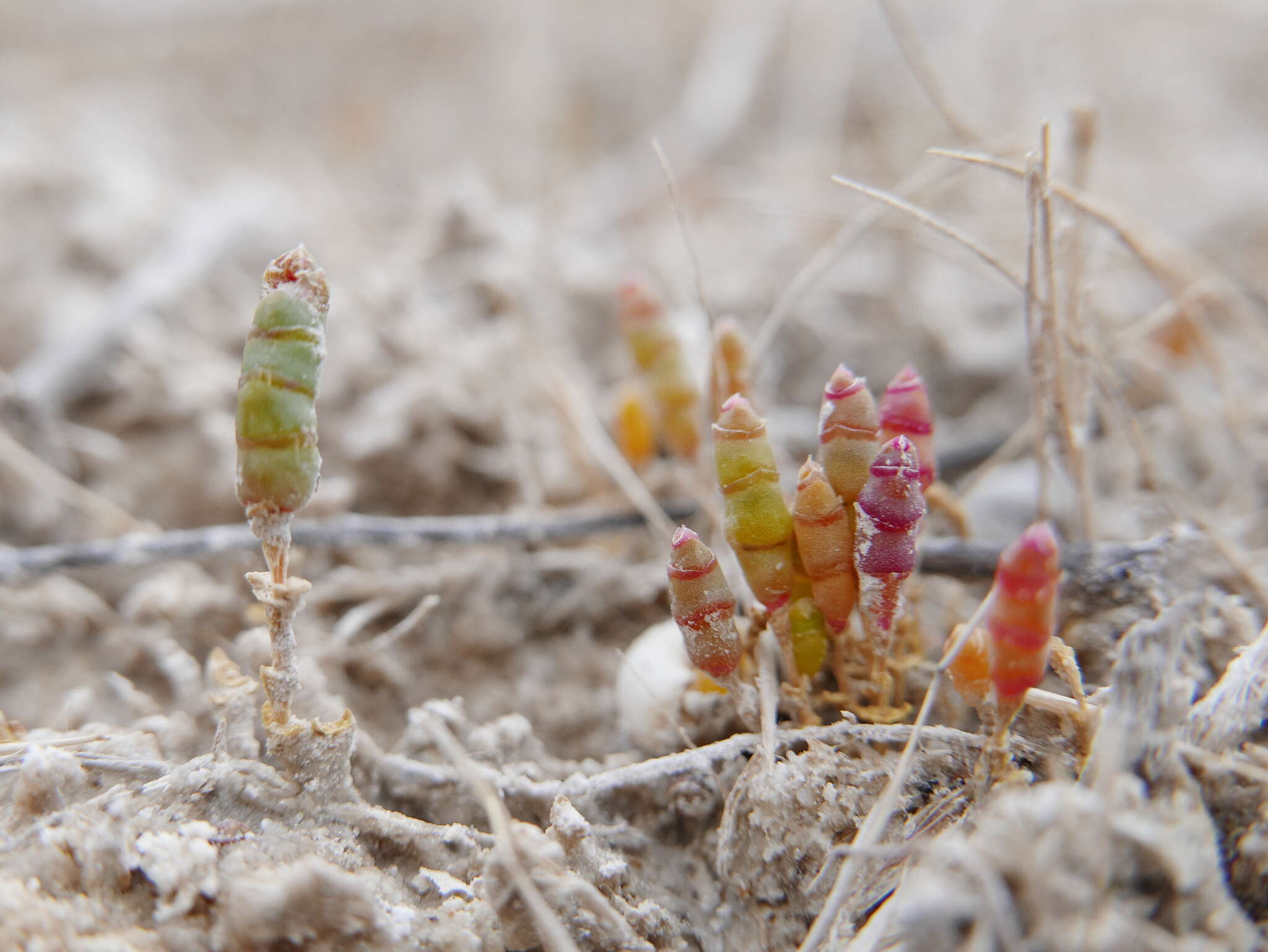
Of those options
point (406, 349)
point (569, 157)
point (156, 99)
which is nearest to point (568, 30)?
point (569, 157)

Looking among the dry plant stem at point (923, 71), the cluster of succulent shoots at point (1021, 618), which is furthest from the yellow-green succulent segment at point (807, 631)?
the dry plant stem at point (923, 71)

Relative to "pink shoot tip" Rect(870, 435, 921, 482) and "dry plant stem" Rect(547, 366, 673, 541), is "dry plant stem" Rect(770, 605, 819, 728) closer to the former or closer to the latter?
"pink shoot tip" Rect(870, 435, 921, 482)

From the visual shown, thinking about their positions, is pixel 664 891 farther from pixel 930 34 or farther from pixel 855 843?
pixel 930 34

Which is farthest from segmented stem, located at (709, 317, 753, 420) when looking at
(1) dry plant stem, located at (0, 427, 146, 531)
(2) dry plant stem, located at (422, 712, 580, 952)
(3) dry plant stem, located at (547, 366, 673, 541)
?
(1) dry plant stem, located at (0, 427, 146, 531)

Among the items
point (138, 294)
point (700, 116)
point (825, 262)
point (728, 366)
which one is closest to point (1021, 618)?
point (728, 366)

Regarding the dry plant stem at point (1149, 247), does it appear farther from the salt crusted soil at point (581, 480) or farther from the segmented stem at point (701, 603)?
the segmented stem at point (701, 603)

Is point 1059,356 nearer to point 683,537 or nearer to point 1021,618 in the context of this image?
point 1021,618
